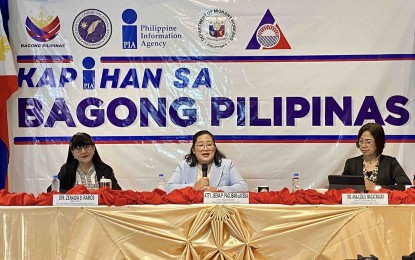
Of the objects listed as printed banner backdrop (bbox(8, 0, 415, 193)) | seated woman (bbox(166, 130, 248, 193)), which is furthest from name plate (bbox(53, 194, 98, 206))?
printed banner backdrop (bbox(8, 0, 415, 193))

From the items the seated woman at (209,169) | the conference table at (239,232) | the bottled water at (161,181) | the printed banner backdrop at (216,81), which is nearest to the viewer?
the conference table at (239,232)

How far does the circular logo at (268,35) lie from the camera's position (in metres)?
4.33

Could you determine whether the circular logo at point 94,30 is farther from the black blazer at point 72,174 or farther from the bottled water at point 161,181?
the bottled water at point 161,181

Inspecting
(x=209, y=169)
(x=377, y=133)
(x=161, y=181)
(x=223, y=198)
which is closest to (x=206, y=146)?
(x=209, y=169)

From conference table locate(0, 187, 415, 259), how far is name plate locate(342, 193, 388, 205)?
0.04m

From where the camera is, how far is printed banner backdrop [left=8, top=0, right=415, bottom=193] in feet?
14.2

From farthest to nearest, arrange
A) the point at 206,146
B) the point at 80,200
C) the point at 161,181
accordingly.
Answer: the point at 161,181, the point at 206,146, the point at 80,200

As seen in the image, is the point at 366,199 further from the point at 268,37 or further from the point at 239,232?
the point at 268,37

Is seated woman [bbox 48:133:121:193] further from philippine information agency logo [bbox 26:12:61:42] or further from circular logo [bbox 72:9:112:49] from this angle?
philippine information agency logo [bbox 26:12:61:42]

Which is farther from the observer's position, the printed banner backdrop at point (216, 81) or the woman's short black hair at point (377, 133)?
the printed banner backdrop at point (216, 81)

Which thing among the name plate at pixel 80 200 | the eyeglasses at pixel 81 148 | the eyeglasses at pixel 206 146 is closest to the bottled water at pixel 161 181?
the eyeglasses at pixel 206 146

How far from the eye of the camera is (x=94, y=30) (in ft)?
14.4

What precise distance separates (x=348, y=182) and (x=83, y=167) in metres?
1.76

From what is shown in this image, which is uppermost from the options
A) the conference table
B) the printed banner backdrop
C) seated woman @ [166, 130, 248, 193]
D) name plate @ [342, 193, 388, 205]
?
the printed banner backdrop
